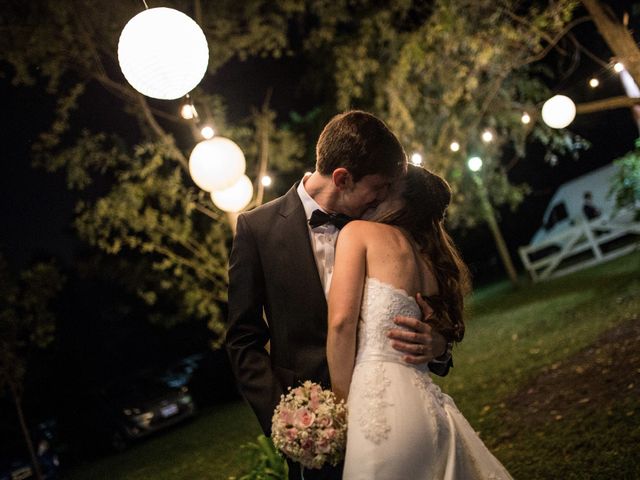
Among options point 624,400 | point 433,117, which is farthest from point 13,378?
point 433,117

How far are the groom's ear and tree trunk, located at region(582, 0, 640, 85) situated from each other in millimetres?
5750

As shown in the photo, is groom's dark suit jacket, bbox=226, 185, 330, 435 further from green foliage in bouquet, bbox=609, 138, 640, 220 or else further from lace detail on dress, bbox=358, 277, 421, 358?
green foliage in bouquet, bbox=609, 138, 640, 220

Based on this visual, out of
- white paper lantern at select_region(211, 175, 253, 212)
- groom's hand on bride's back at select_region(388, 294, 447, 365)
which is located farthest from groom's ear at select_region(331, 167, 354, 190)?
white paper lantern at select_region(211, 175, 253, 212)

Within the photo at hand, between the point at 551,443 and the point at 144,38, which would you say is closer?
the point at 144,38

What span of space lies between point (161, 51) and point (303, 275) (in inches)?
94.7

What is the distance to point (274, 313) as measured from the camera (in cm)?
255

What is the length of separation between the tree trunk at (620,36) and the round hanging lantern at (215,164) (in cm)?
475

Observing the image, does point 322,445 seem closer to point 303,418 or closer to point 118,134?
point 303,418

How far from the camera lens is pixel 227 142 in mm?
6266

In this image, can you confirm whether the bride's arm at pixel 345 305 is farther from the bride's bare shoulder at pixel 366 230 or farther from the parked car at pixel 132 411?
the parked car at pixel 132 411

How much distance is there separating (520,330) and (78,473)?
10.2m

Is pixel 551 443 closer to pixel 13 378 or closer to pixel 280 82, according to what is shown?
pixel 13 378

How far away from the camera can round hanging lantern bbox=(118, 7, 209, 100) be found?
3887 millimetres

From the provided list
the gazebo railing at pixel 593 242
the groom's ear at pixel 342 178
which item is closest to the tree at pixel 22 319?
the groom's ear at pixel 342 178
